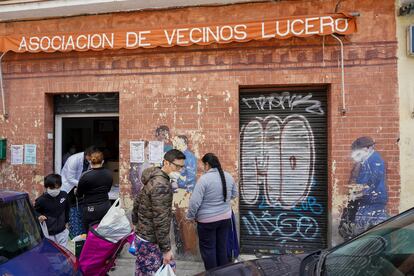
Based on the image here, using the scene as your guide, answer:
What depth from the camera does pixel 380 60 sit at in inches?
234

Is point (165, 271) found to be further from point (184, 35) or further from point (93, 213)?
point (184, 35)

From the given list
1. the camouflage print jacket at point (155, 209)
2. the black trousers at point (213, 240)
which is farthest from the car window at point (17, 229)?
the black trousers at point (213, 240)

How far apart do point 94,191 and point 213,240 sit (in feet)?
5.75

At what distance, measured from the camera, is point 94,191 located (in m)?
5.25

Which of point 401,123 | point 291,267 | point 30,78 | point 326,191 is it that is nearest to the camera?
point 291,267

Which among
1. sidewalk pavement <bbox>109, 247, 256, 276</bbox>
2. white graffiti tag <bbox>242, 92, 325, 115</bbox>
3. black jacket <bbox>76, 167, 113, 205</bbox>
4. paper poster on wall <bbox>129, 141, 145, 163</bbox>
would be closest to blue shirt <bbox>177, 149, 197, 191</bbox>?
paper poster on wall <bbox>129, 141, 145, 163</bbox>

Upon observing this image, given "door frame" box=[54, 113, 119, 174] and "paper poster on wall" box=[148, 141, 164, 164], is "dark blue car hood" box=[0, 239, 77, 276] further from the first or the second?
"door frame" box=[54, 113, 119, 174]

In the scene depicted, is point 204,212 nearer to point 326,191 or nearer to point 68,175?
Result: point 326,191

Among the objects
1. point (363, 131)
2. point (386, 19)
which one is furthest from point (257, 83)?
point (386, 19)

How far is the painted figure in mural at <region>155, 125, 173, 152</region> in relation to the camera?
6488 mm

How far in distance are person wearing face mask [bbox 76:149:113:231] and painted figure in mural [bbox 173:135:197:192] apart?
1467 millimetres

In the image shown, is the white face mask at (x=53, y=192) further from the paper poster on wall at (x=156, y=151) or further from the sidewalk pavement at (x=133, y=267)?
the paper poster on wall at (x=156, y=151)

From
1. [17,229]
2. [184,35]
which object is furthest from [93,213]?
[184,35]

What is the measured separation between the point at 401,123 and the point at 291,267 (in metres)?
4.16
